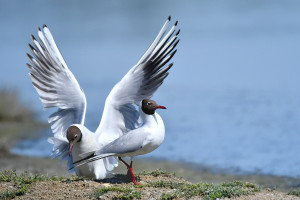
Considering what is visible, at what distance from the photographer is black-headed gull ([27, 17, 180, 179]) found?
8.50 meters

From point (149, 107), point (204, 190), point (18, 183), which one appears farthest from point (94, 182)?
point (204, 190)

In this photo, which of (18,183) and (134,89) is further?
(134,89)

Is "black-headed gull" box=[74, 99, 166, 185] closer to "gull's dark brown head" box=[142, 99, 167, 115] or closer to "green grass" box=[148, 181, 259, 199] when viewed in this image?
"gull's dark brown head" box=[142, 99, 167, 115]

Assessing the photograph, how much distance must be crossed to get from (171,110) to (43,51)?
1030 cm

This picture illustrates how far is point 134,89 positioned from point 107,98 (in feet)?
1.34

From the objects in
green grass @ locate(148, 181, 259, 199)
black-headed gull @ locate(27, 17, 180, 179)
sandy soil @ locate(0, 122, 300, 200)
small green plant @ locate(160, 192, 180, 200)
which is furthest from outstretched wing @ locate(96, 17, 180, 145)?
small green plant @ locate(160, 192, 180, 200)

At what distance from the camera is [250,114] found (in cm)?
1755

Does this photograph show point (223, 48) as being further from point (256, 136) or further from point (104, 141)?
point (104, 141)

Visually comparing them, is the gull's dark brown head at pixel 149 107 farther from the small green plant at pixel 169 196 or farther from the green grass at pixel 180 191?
the small green plant at pixel 169 196

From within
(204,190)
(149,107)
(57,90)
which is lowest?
(204,190)

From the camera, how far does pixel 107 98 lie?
856cm

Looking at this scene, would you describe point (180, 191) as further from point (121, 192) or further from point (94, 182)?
point (94, 182)

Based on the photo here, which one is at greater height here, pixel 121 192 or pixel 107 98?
pixel 107 98

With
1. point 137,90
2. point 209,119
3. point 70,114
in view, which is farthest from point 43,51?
point 209,119
